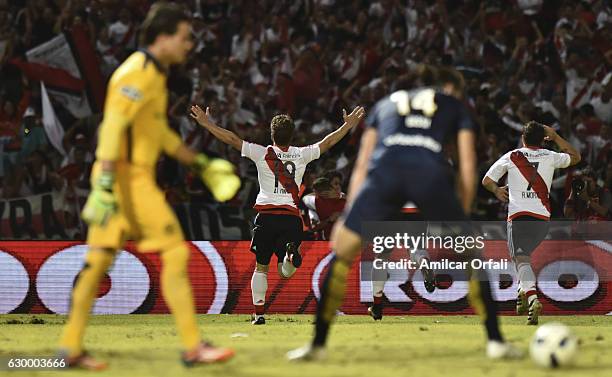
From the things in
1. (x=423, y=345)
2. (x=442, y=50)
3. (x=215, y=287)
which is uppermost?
(x=442, y=50)

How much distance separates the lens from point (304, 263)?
15.6 m

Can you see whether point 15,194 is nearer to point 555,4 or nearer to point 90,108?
point 90,108

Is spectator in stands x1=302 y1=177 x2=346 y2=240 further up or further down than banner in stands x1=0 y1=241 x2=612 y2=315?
further up

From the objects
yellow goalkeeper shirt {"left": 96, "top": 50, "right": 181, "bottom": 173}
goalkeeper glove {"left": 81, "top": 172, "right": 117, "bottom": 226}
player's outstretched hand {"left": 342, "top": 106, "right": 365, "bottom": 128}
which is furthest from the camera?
player's outstretched hand {"left": 342, "top": 106, "right": 365, "bottom": 128}

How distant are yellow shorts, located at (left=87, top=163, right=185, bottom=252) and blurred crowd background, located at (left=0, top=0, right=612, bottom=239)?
31.4 feet

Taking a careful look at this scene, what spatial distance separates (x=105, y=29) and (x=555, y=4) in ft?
30.2

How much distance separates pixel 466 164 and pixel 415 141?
426 millimetres

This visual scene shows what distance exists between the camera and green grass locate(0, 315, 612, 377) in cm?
810

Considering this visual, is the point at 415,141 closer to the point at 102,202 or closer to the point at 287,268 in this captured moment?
the point at 102,202

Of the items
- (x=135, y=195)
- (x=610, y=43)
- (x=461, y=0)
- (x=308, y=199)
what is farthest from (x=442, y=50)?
(x=135, y=195)

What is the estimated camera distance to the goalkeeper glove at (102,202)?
7.74m

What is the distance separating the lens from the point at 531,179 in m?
13.6

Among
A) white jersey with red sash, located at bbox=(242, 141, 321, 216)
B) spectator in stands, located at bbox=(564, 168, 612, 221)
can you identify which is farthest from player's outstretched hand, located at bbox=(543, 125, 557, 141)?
spectator in stands, located at bbox=(564, 168, 612, 221)

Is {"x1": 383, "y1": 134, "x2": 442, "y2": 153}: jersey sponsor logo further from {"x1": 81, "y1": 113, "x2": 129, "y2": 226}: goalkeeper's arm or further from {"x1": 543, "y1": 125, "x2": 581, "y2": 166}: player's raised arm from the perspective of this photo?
{"x1": 543, "y1": 125, "x2": 581, "y2": 166}: player's raised arm
